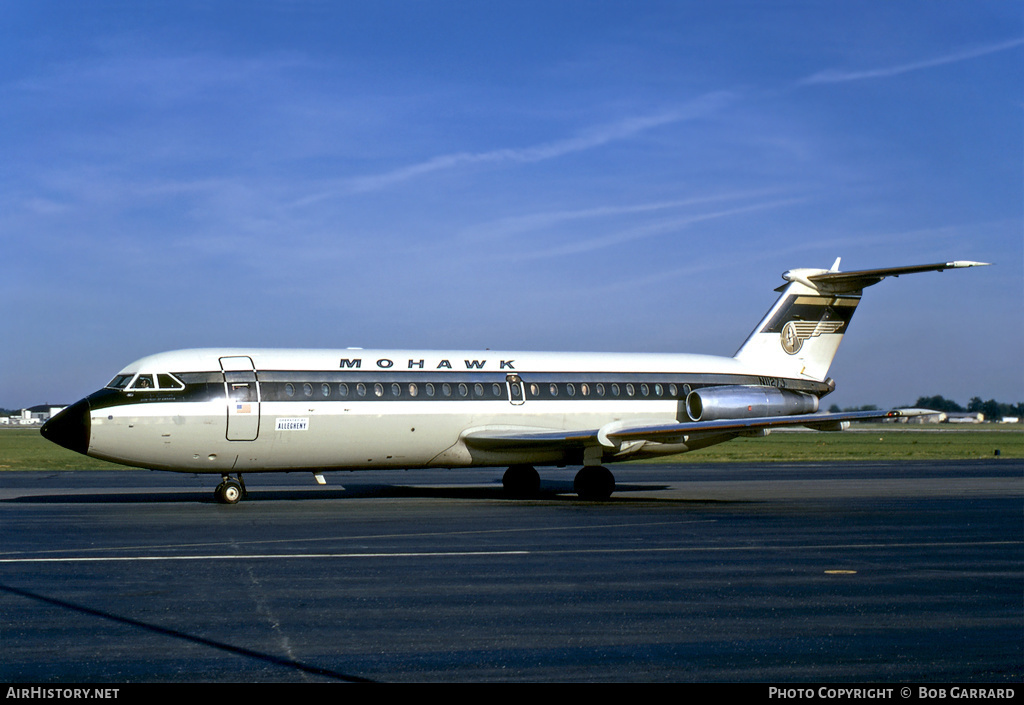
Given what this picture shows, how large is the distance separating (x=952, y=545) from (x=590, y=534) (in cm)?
563

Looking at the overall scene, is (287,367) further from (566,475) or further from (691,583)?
(566,475)

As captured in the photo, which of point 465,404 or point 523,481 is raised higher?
point 465,404

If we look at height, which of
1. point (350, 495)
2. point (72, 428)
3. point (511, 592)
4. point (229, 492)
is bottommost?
point (350, 495)

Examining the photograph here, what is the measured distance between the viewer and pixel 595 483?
84.7 feet

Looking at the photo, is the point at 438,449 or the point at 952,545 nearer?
the point at 952,545

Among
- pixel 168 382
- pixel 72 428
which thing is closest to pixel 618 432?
pixel 168 382

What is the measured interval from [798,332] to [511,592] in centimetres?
2044

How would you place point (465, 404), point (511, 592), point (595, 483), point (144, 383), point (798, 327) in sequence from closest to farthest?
point (511, 592) → point (144, 383) → point (465, 404) → point (595, 483) → point (798, 327)

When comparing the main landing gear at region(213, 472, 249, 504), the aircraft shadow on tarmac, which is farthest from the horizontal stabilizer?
the main landing gear at region(213, 472, 249, 504)

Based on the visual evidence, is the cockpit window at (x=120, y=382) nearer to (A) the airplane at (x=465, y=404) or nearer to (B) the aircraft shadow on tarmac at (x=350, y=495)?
(A) the airplane at (x=465, y=404)

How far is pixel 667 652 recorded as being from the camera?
27.5ft

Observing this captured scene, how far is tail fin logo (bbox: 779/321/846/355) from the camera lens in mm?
29672

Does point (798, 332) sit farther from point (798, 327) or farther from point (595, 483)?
point (595, 483)
